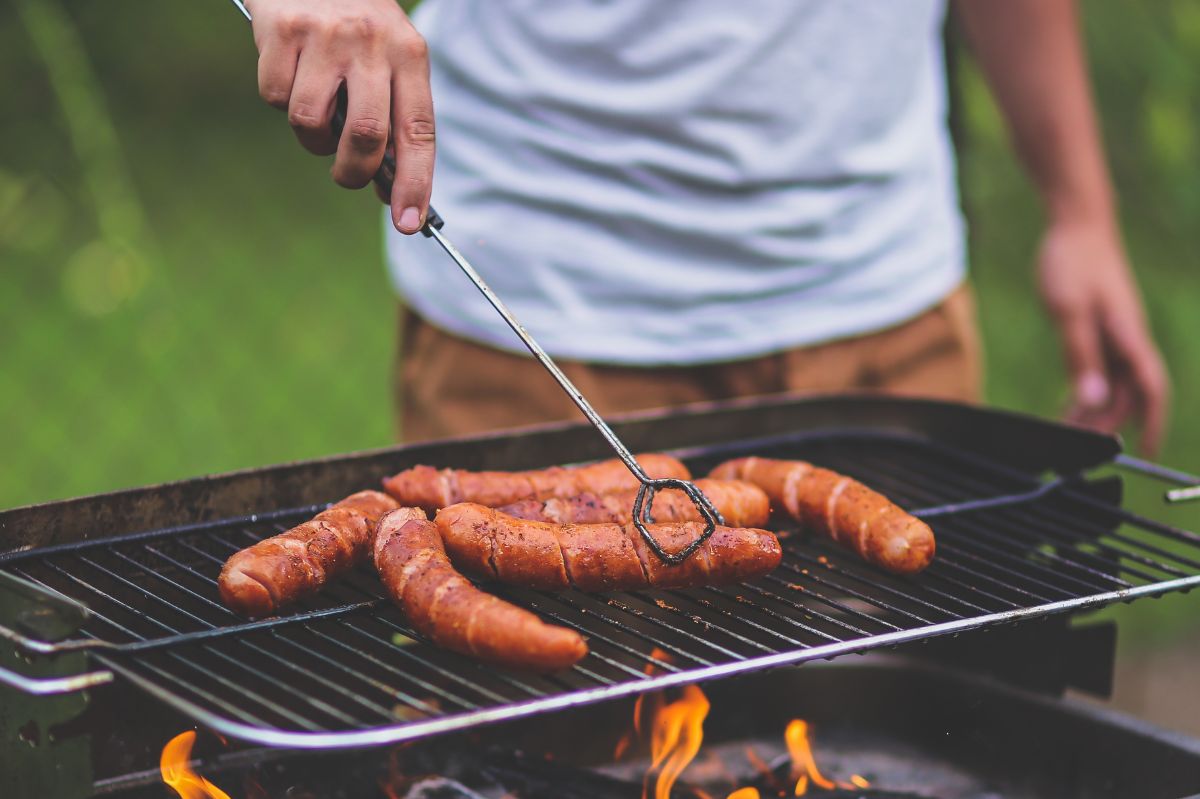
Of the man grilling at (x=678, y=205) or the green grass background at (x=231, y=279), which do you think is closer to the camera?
the man grilling at (x=678, y=205)

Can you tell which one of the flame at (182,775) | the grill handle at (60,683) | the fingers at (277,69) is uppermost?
the fingers at (277,69)

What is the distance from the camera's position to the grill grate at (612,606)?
169 cm

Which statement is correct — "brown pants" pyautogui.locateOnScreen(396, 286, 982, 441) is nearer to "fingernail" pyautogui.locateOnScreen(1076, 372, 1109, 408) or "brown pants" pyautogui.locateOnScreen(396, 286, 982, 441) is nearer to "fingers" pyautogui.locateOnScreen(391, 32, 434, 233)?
"fingernail" pyautogui.locateOnScreen(1076, 372, 1109, 408)

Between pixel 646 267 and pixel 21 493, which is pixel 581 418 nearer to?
pixel 646 267

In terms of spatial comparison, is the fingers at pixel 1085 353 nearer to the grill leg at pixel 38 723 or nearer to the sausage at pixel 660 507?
the sausage at pixel 660 507

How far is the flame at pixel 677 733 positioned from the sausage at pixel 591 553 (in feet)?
1.60

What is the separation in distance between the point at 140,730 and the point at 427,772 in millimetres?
537

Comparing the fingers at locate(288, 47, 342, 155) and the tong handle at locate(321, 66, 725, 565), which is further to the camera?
the tong handle at locate(321, 66, 725, 565)

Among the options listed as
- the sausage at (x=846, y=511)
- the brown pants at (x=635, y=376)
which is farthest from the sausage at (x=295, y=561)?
the brown pants at (x=635, y=376)

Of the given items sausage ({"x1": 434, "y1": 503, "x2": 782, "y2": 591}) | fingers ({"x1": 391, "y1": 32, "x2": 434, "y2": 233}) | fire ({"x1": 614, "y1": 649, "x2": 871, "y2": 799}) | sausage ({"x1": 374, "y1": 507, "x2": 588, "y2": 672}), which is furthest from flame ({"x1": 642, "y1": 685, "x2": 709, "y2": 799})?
fingers ({"x1": 391, "y1": 32, "x2": 434, "y2": 233})

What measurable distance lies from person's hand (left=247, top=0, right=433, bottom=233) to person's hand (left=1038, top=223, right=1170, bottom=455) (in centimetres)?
210

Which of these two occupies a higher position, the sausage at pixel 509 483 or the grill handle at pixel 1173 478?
the sausage at pixel 509 483

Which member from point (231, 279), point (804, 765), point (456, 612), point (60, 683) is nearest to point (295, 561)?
point (456, 612)

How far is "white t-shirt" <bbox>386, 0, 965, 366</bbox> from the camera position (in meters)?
2.78
